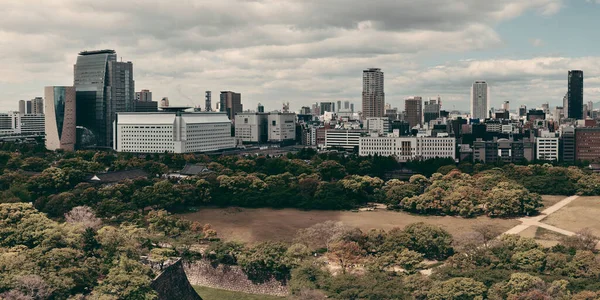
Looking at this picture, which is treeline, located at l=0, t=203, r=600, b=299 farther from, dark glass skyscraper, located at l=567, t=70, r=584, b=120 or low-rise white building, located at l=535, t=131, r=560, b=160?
dark glass skyscraper, located at l=567, t=70, r=584, b=120

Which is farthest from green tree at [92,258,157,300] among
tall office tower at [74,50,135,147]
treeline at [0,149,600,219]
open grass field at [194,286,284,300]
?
tall office tower at [74,50,135,147]

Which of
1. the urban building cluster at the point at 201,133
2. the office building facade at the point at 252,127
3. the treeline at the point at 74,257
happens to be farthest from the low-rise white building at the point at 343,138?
the treeline at the point at 74,257

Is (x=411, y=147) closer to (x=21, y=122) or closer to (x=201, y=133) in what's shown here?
(x=201, y=133)

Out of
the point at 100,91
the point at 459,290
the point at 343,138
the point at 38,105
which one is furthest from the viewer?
the point at 38,105

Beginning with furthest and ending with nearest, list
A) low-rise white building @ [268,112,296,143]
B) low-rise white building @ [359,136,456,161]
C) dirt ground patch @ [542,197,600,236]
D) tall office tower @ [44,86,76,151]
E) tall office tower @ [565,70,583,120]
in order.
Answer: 1. tall office tower @ [565,70,583,120]
2. low-rise white building @ [268,112,296,143]
3. tall office tower @ [44,86,76,151]
4. low-rise white building @ [359,136,456,161]
5. dirt ground patch @ [542,197,600,236]

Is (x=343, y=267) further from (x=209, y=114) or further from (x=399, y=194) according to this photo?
(x=209, y=114)

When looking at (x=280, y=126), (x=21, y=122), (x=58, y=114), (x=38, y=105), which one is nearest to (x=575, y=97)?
(x=280, y=126)
